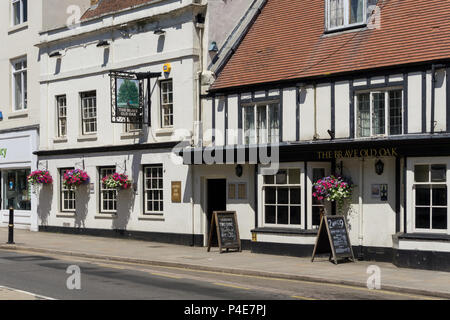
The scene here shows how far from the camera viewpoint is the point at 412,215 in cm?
1773

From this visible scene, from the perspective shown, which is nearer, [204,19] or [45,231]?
[204,19]

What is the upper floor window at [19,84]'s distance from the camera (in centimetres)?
3170

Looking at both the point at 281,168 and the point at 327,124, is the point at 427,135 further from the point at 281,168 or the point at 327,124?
the point at 281,168

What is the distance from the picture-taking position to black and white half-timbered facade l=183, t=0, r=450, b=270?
695 inches

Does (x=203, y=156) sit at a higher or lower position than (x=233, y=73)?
lower

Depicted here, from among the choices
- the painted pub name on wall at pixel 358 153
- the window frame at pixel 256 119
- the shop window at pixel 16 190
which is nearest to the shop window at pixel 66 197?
the shop window at pixel 16 190

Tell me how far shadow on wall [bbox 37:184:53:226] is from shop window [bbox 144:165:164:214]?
19.0 ft

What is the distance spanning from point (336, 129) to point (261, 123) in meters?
2.84

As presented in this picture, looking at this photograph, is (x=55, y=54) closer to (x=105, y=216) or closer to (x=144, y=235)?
(x=105, y=216)

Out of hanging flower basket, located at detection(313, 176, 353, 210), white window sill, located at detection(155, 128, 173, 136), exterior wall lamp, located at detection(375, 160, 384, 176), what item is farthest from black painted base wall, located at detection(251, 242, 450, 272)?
white window sill, located at detection(155, 128, 173, 136)

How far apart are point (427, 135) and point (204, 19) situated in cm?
939

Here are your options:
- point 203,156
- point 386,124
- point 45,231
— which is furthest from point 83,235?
point 386,124

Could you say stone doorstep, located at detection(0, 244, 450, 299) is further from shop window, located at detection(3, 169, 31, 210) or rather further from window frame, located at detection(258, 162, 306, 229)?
shop window, located at detection(3, 169, 31, 210)

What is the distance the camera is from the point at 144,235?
2525 centimetres
